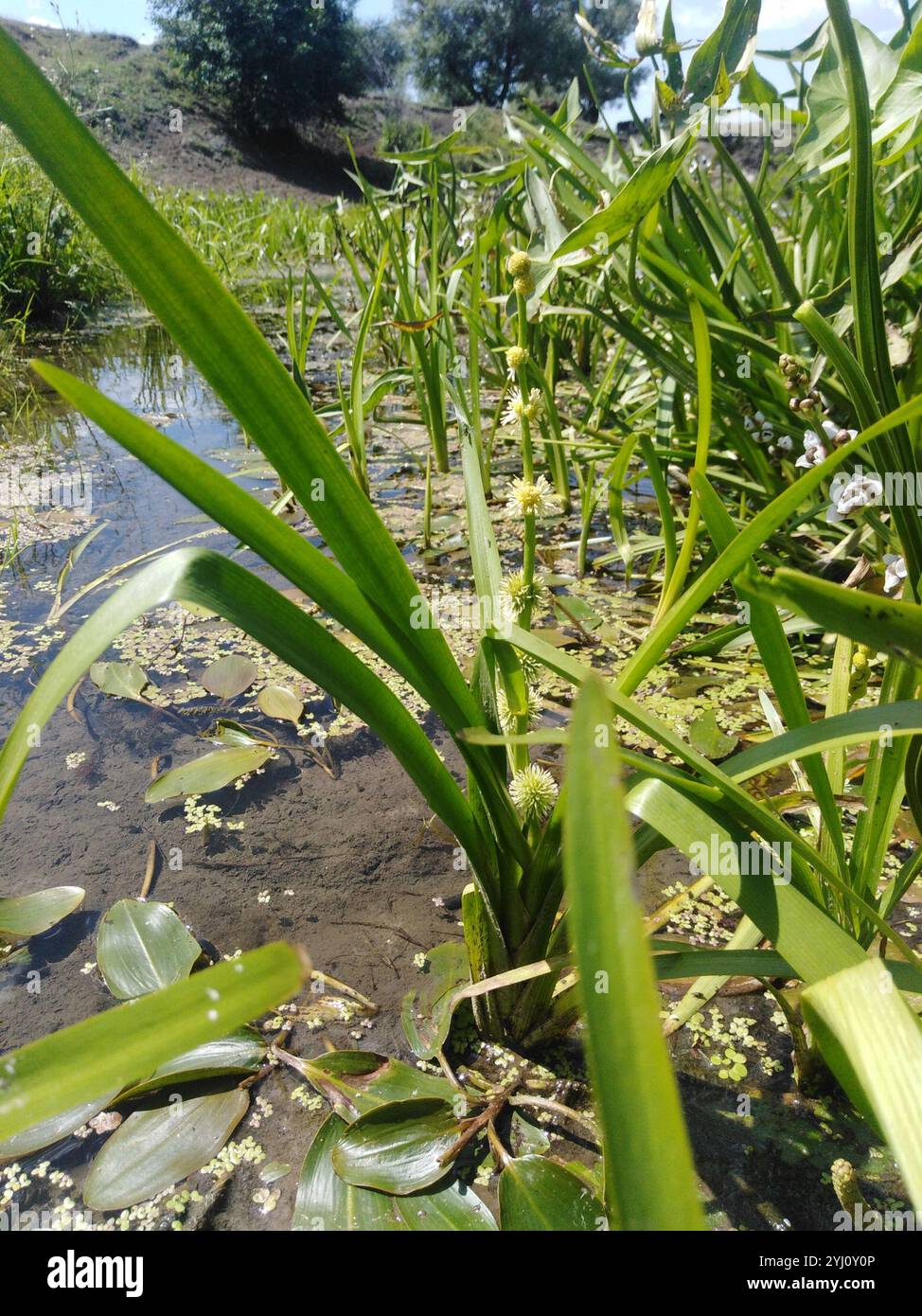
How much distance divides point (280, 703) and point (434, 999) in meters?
0.66

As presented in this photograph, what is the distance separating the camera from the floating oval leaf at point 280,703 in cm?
137

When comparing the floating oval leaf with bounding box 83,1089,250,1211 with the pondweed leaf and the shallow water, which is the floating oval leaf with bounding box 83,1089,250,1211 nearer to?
the shallow water

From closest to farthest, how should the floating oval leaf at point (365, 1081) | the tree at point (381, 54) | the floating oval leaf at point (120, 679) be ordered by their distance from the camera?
the floating oval leaf at point (365, 1081) → the floating oval leaf at point (120, 679) → the tree at point (381, 54)

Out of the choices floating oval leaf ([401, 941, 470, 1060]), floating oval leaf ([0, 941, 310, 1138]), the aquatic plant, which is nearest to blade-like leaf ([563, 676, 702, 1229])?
the aquatic plant

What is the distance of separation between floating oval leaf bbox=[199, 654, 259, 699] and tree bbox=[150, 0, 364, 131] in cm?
2006

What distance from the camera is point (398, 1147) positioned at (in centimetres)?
71

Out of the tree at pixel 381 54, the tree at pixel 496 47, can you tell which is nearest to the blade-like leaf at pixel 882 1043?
the tree at pixel 381 54

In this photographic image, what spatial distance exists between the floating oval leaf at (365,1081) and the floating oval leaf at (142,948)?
0.65 feet

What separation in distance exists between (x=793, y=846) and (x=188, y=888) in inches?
29.4

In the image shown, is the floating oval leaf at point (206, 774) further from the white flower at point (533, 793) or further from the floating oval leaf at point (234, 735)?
the white flower at point (533, 793)

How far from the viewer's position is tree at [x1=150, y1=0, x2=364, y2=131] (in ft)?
56.3

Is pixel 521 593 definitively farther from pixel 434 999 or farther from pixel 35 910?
pixel 35 910
